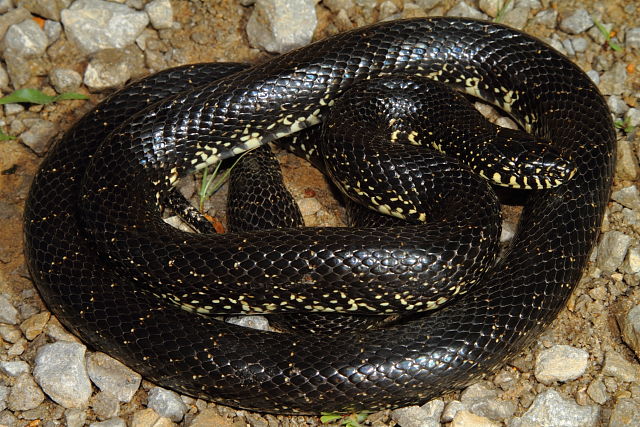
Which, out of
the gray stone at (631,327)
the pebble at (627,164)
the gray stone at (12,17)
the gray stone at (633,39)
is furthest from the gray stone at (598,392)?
the gray stone at (12,17)

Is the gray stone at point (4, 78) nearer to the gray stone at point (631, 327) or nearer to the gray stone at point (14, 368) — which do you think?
the gray stone at point (14, 368)

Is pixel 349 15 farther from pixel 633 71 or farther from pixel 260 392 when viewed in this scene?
pixel 260 392

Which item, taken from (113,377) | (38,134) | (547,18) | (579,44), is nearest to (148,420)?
(113,377)

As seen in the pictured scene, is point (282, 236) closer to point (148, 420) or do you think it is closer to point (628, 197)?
point (148, 420)

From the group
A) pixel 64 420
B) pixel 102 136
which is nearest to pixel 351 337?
pixel 64 420

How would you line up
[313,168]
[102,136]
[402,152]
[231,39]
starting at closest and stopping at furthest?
[402,152], [102,136], [313,168], [231,39]

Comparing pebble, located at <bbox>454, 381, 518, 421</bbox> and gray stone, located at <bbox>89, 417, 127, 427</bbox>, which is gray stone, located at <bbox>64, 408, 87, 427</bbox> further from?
pebble, located at <bbox>454, 381, 518, 421</bbox>

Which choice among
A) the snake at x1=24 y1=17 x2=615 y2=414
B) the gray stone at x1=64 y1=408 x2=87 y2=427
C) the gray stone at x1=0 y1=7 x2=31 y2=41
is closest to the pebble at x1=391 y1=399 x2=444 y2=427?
the snake at x1=24 y1=17 x2=615 y2=414
